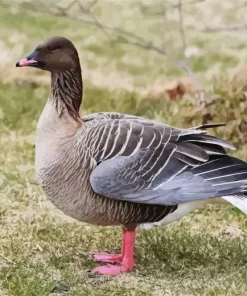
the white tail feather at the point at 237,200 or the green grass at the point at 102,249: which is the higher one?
the white tail feather at the point at 237,200

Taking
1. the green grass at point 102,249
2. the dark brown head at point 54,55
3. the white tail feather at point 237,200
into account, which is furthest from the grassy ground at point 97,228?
the dark brown head at point 54,55

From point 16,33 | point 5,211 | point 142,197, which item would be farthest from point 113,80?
point 142,197

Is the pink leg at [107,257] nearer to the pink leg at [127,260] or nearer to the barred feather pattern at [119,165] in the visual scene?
the pink leg at [127,260]

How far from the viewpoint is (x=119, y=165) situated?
3641 millimetres

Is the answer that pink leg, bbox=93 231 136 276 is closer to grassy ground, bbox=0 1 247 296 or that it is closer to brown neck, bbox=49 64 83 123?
grassy ground, bbox=0 1 247 296

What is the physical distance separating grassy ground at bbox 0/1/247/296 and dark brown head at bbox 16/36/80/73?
1.07m

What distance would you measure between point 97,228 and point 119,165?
3.42 feet

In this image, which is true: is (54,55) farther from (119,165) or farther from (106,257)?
(106,257)

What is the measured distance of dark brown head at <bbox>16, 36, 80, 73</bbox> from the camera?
12.3 feet

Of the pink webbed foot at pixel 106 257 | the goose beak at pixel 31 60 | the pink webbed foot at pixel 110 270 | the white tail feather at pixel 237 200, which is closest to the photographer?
the white tail feather at pixel 237 200

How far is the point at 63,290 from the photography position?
359 cm

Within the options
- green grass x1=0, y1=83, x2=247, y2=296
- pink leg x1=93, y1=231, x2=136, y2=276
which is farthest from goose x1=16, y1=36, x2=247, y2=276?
green grass x1=0, y1=83, x2=247, y2=296

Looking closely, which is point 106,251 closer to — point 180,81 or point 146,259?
point 146,259

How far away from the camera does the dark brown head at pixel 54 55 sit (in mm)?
3762
